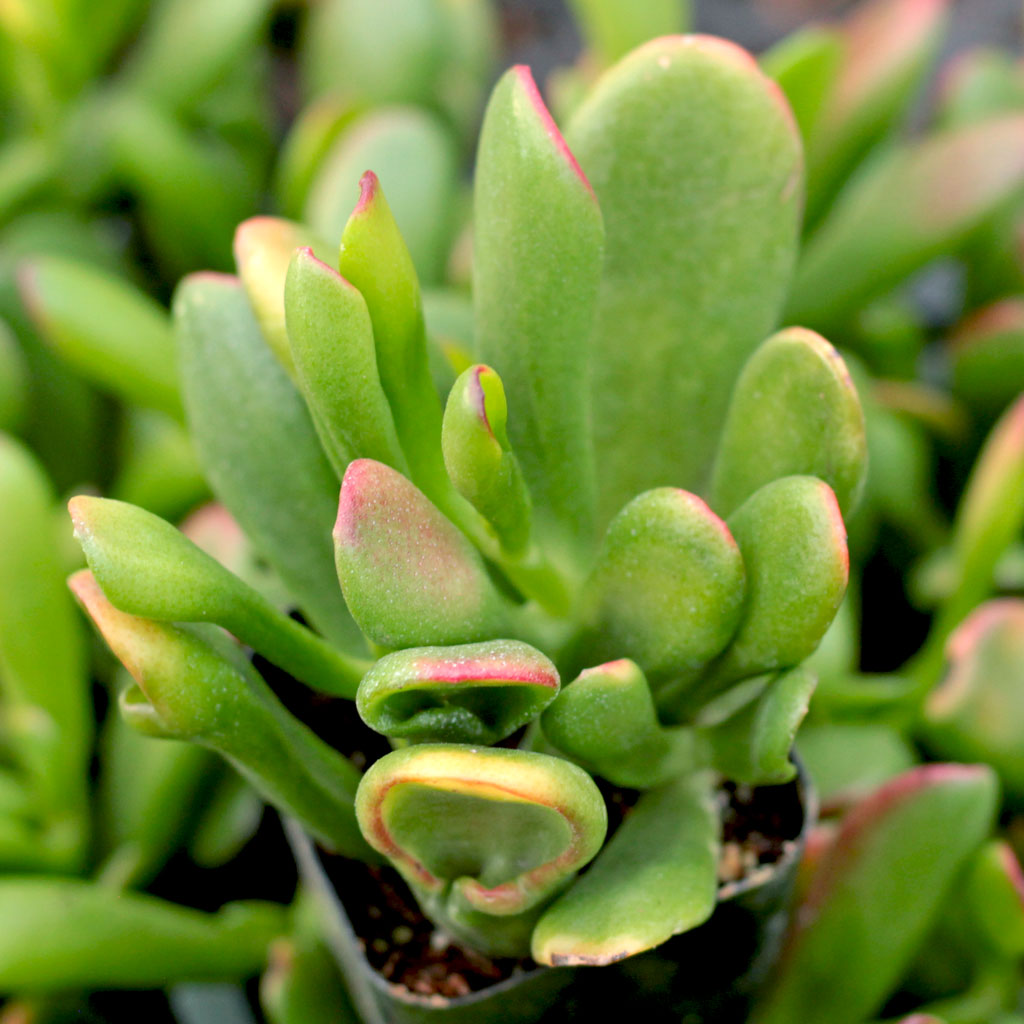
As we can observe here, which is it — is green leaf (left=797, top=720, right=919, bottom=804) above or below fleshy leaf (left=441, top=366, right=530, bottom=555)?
below

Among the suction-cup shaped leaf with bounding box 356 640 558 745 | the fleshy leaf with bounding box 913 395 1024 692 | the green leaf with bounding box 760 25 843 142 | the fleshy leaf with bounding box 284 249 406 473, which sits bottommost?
the fleshy leaf with bounding box 913 395 1024 692

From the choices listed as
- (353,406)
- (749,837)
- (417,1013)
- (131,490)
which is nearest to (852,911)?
(749,837)

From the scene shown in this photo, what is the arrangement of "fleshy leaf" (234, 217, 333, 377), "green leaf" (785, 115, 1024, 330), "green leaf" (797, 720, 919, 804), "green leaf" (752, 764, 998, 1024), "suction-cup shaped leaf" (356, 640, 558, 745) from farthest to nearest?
"green leaf" (785, 115, 1024, 330) < "green leaf" (797, 720, 919, 804) < "green leaf" (752, 764, 998, 1024) < "fleshy leaf" (234, 217, 333, 377) < "suction-cup shaped leaf" (356, 640, 558, 745)

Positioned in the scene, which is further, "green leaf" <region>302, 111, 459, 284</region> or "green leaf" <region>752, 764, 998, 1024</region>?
"green leaf" <region>302, 111, 459, 284</region>

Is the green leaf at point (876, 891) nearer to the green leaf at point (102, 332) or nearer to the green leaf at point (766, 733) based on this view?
the green leaf at point (766, 733)

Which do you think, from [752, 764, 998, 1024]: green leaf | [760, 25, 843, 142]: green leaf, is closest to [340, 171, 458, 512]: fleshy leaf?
[752, 764, 998, 1024]: green leaf

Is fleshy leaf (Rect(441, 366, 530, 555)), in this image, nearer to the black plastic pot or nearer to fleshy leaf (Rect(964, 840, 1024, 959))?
the black plastic pot
